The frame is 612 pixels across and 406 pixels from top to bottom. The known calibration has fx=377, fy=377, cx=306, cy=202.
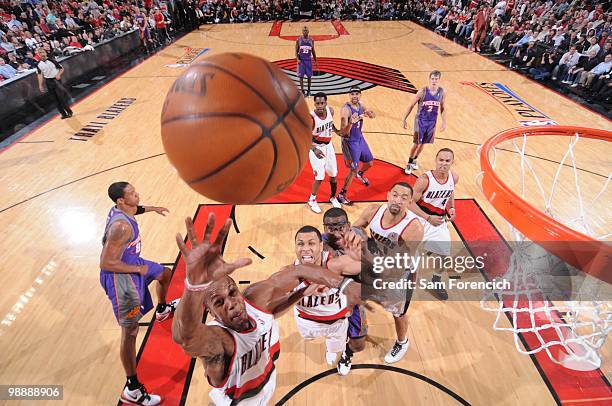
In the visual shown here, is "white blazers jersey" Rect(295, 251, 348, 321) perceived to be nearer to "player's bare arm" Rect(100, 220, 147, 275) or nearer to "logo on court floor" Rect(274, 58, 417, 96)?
"player's bare arm" Rect(100, 220, 147, 275)

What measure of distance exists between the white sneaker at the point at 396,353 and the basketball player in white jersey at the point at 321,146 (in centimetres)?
219

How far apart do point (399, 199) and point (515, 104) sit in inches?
278

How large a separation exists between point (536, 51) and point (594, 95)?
2.93m

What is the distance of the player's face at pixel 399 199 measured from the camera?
2.94m

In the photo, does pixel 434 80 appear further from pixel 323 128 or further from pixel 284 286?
pixel 284 286

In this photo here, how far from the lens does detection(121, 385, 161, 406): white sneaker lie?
2.76m

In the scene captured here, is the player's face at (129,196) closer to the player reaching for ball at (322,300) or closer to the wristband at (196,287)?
the player reaching for ball at (322,300)

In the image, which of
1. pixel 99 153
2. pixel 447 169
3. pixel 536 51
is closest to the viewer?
pixel 447 169

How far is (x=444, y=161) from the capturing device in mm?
3508

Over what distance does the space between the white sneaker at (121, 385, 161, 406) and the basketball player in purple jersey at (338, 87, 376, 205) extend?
3.18m

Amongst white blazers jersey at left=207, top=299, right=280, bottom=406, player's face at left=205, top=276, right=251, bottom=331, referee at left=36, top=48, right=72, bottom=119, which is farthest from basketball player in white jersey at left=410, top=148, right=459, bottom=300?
referee at left=36, top=48, right=72, bottom=119

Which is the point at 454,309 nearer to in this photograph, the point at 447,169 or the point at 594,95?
the point at 447,169

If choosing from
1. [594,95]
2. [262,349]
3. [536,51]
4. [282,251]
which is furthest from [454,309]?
[536,51]

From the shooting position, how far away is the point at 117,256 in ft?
8.82
